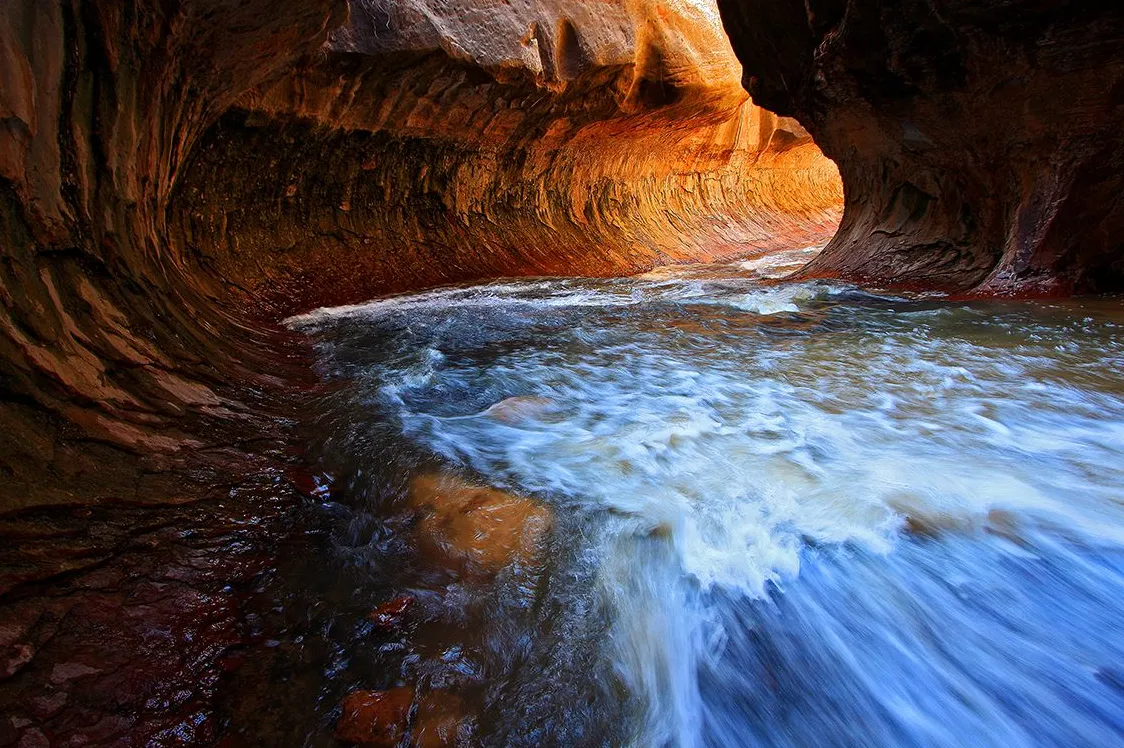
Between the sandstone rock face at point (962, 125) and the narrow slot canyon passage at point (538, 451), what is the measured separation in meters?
0.04

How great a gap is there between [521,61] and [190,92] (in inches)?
192

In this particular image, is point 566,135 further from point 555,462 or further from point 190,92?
point 555,462

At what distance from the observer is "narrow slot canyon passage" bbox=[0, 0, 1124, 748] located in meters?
1.40

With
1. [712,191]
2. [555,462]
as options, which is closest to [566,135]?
[712,191]

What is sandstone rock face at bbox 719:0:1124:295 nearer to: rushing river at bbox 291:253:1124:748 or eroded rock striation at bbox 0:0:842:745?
rushing river at bbox 291:253:1124:748

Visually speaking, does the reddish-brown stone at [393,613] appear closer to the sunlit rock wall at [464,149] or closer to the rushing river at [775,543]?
the rushing river at [775,543]

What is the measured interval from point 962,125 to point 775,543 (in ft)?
19.4

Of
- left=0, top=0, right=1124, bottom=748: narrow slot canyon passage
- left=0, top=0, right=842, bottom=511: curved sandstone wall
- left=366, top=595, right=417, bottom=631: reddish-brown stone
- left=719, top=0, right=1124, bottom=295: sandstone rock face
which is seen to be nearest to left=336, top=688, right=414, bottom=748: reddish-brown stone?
left=0, top=0, right=1124, bottom=748: narrow slot canyon passage

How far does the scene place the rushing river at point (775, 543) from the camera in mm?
1419

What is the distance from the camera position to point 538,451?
2.72 meters

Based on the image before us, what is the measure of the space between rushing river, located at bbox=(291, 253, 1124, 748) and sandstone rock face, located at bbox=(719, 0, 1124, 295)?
190 centimetres

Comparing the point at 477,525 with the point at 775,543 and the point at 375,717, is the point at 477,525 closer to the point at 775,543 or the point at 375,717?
the point at 375,717

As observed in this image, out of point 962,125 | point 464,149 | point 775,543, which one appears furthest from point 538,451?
point 464,149

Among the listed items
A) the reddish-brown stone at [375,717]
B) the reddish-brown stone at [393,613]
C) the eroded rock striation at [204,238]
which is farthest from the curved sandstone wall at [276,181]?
the reddish-brown stone at [375,717]
